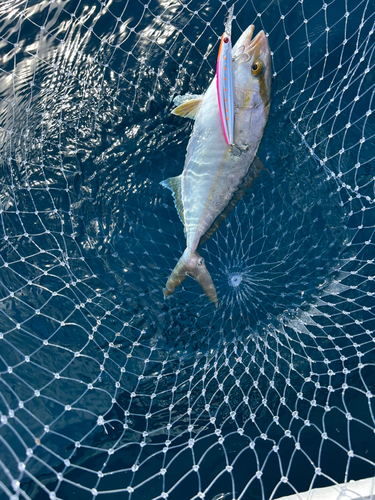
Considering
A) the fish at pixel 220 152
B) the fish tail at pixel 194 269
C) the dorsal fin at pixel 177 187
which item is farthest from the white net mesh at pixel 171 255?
the fish at pixel 220 152

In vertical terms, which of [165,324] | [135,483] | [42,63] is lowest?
[135,483]

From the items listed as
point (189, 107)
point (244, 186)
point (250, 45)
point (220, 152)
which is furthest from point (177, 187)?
point (250, 45)

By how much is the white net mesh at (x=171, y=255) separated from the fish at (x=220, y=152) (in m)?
0.88

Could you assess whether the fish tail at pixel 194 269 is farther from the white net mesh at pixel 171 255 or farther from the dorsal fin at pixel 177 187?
the white net mesh at pixel 171 255

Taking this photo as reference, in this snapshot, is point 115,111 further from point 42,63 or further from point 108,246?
point 108,246

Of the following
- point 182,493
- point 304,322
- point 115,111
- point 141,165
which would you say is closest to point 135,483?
point 182,493

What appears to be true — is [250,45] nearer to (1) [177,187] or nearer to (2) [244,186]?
(2) [244,186]

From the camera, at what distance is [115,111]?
5.47 m

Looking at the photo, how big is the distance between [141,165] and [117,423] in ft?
11.5

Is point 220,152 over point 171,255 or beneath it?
over

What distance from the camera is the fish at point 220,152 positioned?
170 inches

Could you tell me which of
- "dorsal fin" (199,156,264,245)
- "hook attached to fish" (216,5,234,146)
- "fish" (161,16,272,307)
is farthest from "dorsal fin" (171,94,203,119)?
"dorsal fin" (199,156,264,245)

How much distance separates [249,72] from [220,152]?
947mm

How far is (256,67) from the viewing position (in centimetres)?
429
